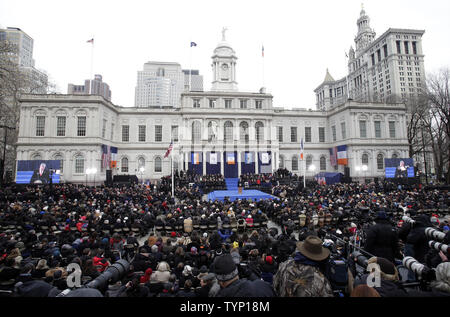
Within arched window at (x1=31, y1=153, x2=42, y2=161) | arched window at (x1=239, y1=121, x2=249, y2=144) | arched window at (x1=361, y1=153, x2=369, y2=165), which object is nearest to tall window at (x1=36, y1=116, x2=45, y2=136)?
arched window at (x1=31, y1=153, x2=42, y2=161)

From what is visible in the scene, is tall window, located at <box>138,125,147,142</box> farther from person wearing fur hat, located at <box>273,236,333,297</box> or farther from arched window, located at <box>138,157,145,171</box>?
person wearing fur hat, located at <box>273,236,333,297</box>

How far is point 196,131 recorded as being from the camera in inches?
1448

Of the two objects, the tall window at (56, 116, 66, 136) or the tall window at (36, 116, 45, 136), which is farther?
the tall window at (56, 116, 66, 136)

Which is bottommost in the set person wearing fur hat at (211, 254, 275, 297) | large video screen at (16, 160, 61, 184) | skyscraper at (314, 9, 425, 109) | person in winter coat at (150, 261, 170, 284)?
person in winter coat at (150, 261, 170, 284)

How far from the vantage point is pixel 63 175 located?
30281 millimetres

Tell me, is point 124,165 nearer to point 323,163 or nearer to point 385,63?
point 323,163

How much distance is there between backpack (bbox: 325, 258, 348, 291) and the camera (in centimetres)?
307

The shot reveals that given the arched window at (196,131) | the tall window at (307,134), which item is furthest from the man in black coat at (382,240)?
the tall window at (307,134)

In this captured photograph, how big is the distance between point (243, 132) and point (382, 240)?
33.2 metres

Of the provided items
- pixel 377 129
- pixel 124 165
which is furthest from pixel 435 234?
pixel 377 129

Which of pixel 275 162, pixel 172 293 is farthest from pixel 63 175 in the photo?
pixel 172 293

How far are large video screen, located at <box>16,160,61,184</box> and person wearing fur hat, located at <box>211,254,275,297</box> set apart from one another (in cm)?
3008
